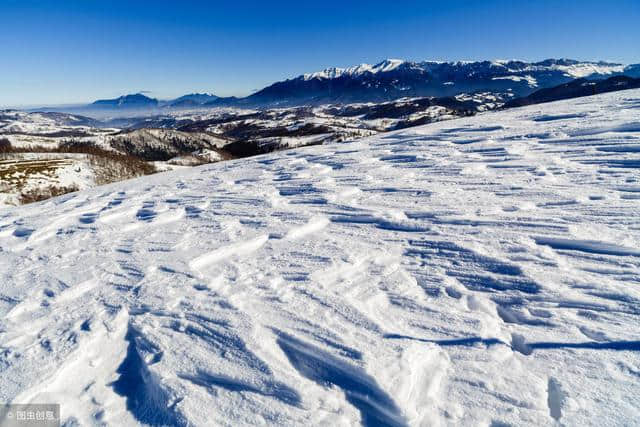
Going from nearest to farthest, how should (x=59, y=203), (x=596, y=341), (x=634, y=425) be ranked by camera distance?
1. (x=634, y=425)
2. (x=596, y=341)
3. (x=59, y=203)

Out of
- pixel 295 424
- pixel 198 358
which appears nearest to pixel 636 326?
pixel 295 424

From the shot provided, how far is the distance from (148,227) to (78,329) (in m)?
2.95

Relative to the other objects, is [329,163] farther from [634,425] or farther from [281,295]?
[634,425]

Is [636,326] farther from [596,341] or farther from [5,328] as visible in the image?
[5,328]

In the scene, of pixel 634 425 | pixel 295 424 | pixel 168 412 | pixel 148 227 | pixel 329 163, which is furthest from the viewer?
pixel 329 163

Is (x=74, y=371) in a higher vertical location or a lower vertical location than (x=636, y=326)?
lower

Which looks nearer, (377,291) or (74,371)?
(74,371)

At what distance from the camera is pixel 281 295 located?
10.7 feet

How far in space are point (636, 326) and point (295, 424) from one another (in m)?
2.53

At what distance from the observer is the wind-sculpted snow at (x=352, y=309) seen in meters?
2.09

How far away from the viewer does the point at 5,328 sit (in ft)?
10.7

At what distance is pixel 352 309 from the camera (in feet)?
9.57

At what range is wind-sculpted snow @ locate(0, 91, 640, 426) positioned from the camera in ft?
6.86

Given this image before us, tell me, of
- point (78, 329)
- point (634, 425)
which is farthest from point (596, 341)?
point (78, 329)
